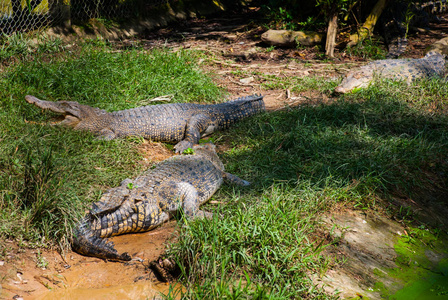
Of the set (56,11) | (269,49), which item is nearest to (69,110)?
(56,11)

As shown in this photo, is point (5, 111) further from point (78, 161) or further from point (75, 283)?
point (75, 283)

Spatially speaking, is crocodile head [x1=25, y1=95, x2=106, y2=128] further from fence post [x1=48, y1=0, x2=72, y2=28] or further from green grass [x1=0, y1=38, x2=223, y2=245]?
fence post [x1=48, y1=0, x2=72, y2=28]

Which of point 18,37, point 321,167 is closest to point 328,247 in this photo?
point 321,167

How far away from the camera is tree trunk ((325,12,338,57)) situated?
828cm

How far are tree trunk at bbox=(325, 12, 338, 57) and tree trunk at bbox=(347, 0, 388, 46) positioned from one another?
18.7 inches

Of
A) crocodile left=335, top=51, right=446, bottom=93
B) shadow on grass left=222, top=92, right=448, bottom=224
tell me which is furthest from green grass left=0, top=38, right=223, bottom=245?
crocodile left=335, top=51, right=446, bottom=93

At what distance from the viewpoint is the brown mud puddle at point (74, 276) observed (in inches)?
106

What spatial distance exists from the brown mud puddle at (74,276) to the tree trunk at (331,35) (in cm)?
681

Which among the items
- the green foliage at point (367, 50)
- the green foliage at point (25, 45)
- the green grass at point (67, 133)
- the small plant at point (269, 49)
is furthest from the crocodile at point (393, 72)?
the green foliage at point (25, 45)

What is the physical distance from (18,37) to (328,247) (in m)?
6.17

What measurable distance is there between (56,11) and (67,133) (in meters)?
4.20

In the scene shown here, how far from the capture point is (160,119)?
537 centimetres

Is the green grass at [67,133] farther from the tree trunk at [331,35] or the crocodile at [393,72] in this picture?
the tree trunk at [331,35]

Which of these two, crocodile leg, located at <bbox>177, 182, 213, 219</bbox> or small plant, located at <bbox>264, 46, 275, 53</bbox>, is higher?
small plant, located at <bbox>264, 46, 275, 53</bbox>
